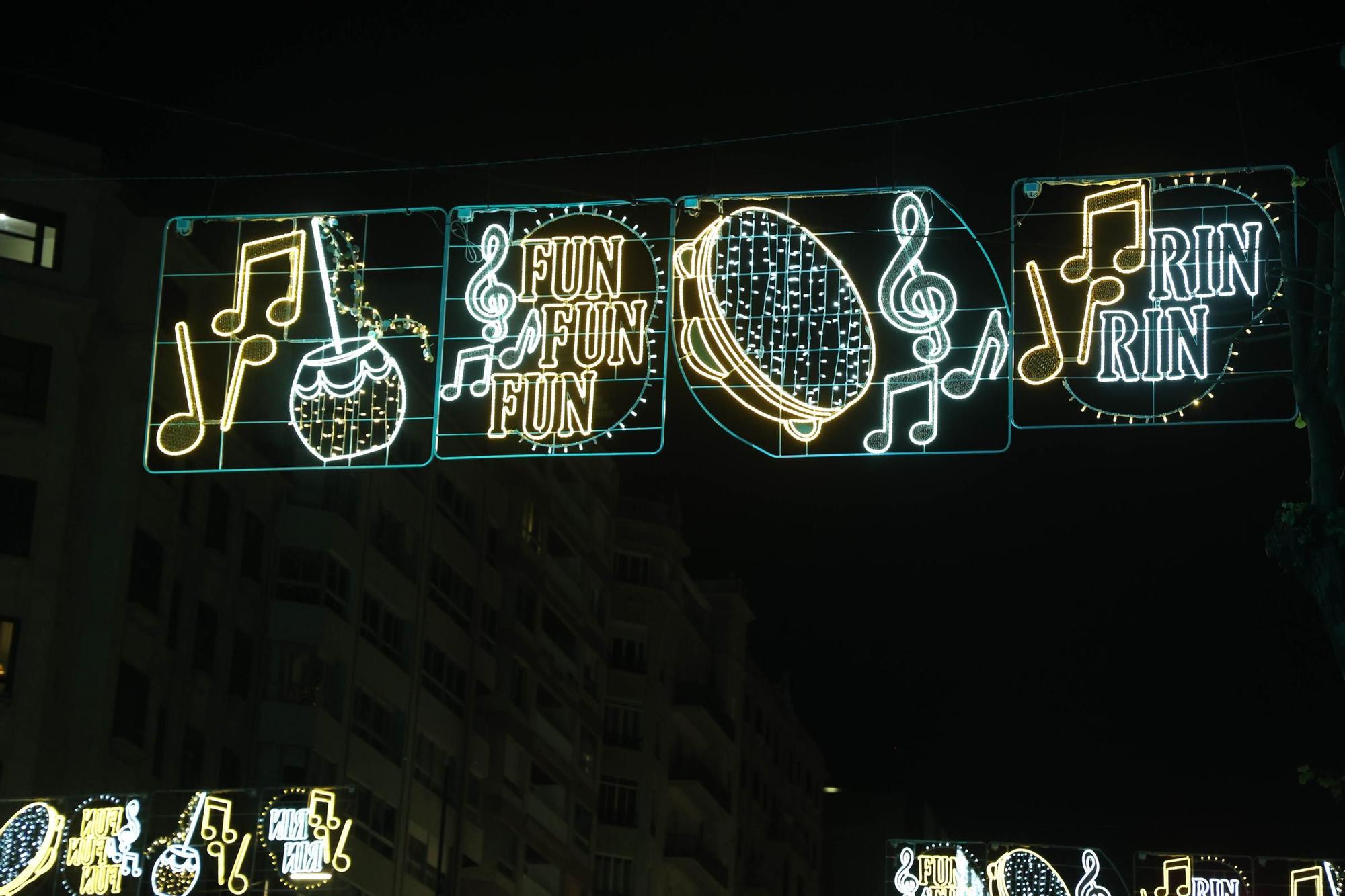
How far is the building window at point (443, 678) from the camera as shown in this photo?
5744 cm

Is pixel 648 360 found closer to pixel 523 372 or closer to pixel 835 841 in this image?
pixel 523 372

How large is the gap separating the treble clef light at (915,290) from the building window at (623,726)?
184ft

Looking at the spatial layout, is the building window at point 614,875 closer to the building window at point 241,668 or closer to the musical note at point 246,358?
the building window at point 241,668

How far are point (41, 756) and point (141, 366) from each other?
7481mm

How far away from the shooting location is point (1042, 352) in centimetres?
2064

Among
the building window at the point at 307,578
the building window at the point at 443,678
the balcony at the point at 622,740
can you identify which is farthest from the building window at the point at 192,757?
the balcony at the point at 622,740

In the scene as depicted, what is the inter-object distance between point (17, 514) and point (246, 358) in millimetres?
20361

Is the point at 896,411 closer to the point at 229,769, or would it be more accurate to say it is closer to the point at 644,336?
the point at 644,336

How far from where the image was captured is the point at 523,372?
21.4 meters

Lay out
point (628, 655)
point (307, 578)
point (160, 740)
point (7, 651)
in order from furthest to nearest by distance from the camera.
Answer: point (628, 655), point (307, 578), point (160, 740), point (7, 651)

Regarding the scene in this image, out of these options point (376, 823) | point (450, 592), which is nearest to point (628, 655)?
point (450, 592)

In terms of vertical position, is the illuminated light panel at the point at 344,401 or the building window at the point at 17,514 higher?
the building window at the point at 17,514

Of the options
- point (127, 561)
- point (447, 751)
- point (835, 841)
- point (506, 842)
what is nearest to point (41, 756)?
point (127, 561)

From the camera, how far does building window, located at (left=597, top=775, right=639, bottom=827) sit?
74.9m
